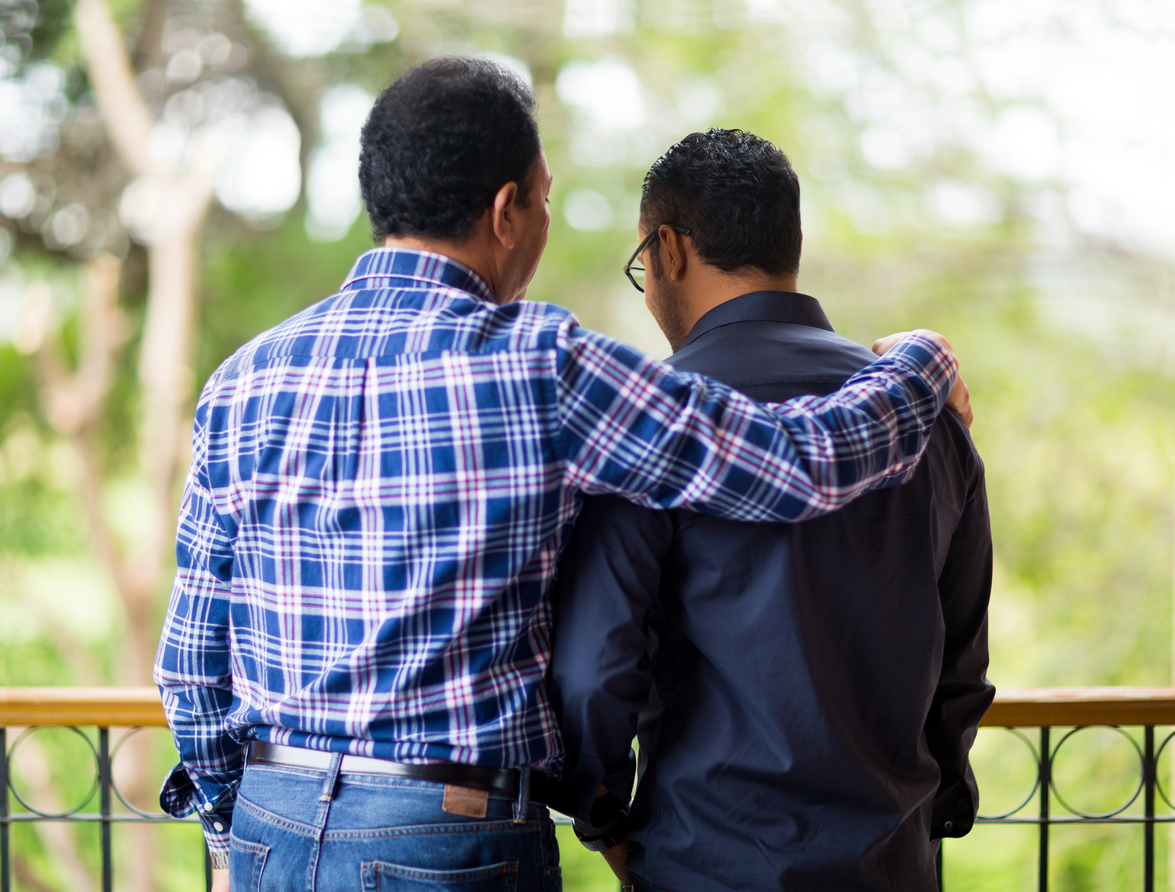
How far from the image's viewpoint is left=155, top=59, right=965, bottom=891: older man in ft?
2.40

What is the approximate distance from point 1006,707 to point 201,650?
1.04 meters

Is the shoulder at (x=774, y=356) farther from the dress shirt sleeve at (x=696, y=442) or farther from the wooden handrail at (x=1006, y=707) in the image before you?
the wooden handrail at (x=1006, y=707)

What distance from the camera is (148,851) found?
5504 mm

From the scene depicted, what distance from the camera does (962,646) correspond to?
1.02m

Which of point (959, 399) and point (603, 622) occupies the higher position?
point (959, 399)

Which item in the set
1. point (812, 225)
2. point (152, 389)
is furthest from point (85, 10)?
point (812, 225)

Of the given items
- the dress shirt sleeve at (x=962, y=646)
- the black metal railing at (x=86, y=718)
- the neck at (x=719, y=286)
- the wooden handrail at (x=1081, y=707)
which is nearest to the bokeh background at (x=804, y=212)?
the black metal railing at (x=86, y=718)

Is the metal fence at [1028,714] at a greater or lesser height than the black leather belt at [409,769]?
lesser

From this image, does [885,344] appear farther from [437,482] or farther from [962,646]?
[437,482]

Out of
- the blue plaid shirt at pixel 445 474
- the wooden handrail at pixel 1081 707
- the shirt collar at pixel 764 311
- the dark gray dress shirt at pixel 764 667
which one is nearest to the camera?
the blue plaid shirt at pixel 445 474

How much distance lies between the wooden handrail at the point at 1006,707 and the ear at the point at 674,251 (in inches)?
29.9

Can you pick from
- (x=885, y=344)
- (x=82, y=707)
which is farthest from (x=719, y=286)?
(x=82, y=707)

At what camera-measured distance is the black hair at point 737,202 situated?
961 millimetres

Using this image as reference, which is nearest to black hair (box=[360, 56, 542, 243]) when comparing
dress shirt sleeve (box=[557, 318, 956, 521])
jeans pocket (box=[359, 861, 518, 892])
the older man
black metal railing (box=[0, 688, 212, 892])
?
the older man
